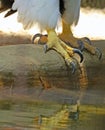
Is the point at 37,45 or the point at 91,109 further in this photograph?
the point at 37,45

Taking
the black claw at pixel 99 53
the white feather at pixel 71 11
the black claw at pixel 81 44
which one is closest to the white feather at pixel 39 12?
the white feather at pixel 71 11

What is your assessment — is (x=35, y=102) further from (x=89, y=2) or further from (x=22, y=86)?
(x=89, y=2)

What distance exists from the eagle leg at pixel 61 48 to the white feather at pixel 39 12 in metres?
0.12

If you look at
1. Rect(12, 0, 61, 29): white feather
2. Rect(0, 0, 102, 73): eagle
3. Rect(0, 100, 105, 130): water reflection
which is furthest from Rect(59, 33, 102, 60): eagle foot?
Rect(0, 100, 105, 130): water reflection

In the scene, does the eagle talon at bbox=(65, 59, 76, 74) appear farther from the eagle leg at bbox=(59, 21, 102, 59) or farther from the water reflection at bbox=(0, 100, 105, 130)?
the water reflection at bbox=(0, 100, 105, 130)

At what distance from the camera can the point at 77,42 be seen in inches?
275

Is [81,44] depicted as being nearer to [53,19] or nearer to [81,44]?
[81,44]

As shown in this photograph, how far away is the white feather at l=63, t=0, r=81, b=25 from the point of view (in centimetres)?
686

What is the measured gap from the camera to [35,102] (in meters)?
5.19

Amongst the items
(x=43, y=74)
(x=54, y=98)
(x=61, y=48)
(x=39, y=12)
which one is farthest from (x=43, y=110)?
(x=39, y=12)

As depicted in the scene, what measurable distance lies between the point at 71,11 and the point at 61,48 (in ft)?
2.16

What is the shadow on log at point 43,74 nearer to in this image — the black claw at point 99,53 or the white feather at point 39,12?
the black claw at point 99,53

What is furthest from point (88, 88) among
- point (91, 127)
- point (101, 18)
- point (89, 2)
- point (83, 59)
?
point (89, 2)

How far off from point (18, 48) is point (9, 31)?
4.67 m
